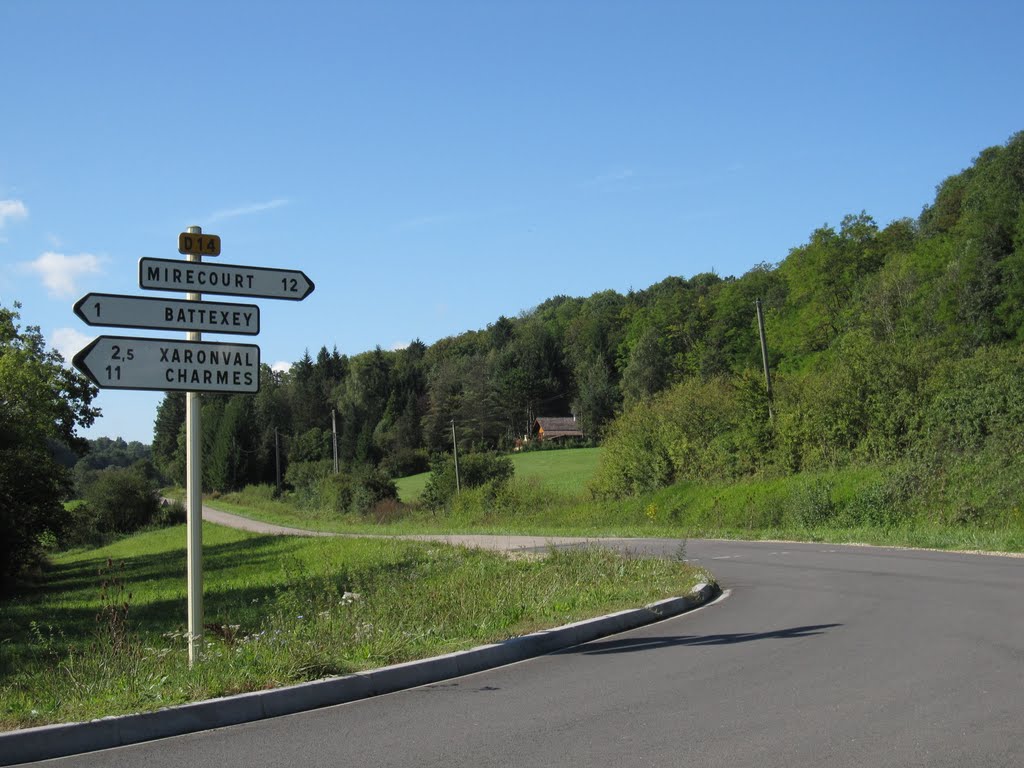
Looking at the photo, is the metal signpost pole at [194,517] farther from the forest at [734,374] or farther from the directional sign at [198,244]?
the forest at [734,374]

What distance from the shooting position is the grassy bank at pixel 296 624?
22.9 feet

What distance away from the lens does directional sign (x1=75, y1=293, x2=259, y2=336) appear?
25.6 feet

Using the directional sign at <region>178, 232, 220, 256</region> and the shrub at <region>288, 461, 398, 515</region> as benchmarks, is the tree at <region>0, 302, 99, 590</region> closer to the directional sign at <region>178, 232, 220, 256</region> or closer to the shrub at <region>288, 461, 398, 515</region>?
the shrub at <region>288, 461, 398, 515</region>

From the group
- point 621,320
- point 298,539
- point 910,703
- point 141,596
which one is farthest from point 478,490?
point 621,320

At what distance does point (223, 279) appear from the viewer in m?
8.50

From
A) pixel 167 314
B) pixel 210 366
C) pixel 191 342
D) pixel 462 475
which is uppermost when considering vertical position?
pixel 167 314

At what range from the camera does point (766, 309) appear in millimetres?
86375

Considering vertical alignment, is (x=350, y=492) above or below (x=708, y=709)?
above

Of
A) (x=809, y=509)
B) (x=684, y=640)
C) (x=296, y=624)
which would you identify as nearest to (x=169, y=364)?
(x=296, y=624)

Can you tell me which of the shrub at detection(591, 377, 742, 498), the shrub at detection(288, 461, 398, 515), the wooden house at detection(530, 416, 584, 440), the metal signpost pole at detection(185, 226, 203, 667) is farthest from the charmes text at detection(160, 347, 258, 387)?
the wooden house at detection(530, 416, 584, 440)

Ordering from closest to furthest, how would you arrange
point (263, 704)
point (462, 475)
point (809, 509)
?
point (263, 704) < point (809, 509) < point (462, 475)

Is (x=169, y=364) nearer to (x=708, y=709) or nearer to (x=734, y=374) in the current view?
(x=708, y=709)

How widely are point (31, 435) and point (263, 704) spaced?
39.4 m

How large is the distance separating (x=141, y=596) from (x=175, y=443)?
12847cm
